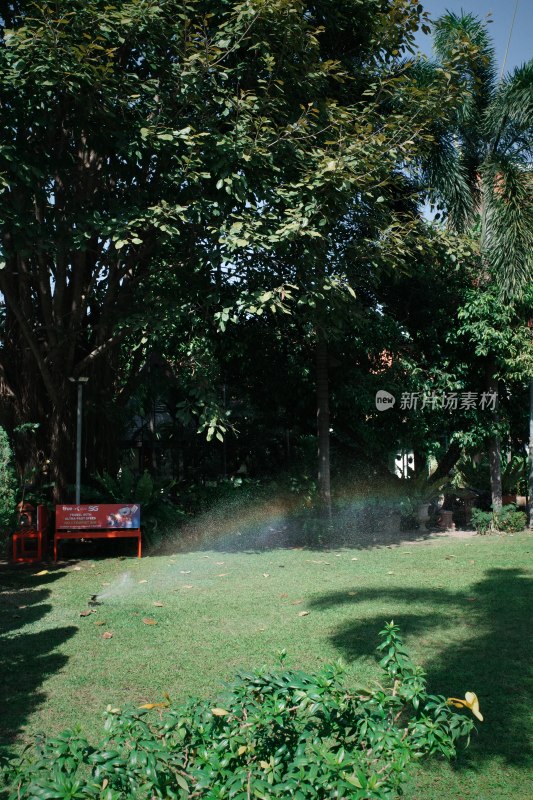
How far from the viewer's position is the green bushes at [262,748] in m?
2.27

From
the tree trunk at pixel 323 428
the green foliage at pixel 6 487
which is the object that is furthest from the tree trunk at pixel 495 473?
the green foliage at pixel 6 487

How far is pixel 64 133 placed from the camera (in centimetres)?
1026

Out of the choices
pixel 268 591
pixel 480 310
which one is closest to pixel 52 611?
pixel 268 591

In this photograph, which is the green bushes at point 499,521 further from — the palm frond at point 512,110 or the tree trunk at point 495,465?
the palm frond at point 512,110

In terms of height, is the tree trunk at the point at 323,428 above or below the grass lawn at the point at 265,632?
above

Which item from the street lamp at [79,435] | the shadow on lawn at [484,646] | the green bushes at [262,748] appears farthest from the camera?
the street lamp at [79,435]

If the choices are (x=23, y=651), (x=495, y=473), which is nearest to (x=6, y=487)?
(x=23, y=651)

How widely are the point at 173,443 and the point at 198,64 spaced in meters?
8.65

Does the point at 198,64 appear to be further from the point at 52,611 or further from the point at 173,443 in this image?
the point at 173,443

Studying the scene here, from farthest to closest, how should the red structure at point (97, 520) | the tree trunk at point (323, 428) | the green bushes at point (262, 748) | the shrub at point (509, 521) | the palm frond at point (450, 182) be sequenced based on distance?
the shrub at point (509, 521)
the palm frond at point (450, 182)
the tree trunk at point (323, 428)
the red structure at point (97, 520)
the green bushes at point (262, 748)

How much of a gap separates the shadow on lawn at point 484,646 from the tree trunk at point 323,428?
462 centimetres

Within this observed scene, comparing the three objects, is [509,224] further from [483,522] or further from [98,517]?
[98,517]

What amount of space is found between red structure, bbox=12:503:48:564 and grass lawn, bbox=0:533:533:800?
0.64m

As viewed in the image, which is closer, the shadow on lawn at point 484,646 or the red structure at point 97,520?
the shadow on lawn at point 484,646
